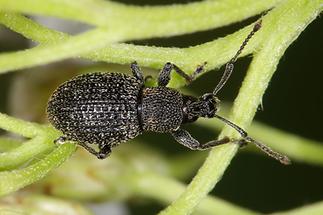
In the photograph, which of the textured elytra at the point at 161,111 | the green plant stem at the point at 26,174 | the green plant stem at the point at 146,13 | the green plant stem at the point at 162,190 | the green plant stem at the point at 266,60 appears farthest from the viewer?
the textured elytra at the point at 161,111

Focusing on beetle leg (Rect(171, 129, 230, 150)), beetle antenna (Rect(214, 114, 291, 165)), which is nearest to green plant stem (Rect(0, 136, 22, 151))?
beetle antenna (Rect(214, 114, 291, 165))

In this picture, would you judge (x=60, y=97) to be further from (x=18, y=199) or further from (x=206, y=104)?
(x=206, y=104)

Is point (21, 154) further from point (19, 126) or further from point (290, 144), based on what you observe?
point (290, 144)

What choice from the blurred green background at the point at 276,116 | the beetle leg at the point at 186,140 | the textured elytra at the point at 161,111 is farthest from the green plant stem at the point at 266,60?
the blurred green background at the point at 276,116

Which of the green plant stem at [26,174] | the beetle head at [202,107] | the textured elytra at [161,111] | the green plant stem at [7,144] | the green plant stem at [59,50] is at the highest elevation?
the beetle head at [202,107]

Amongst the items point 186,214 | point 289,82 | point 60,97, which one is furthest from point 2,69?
point 289,82

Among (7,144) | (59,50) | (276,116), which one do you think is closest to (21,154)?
(7,144)

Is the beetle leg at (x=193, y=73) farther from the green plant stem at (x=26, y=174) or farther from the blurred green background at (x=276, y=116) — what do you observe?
the blurred green background at (x=276, y=116)

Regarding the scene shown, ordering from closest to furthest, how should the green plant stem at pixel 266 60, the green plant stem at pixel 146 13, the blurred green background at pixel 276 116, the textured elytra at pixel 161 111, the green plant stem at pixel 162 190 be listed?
the green plant stem at pixel 146 13
the green plant stem at pixel 266 60
the green plant stem at pixel 162 190
the textured elytra at pixel 161 111
the blurred green background at pixel 276 116
